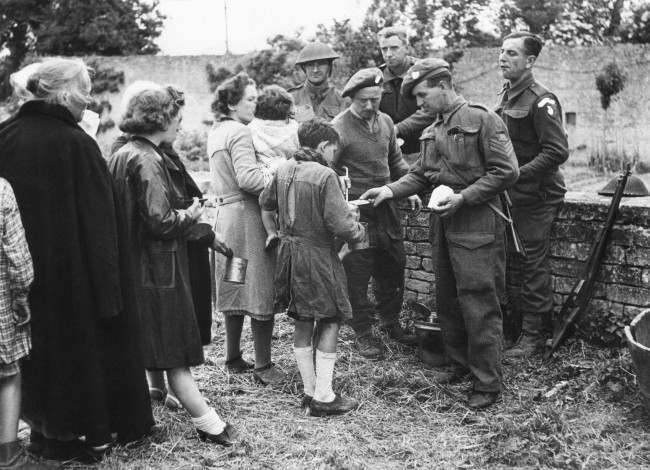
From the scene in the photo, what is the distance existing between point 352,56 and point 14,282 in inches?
535

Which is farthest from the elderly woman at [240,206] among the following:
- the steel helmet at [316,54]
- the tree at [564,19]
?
the tree at [564,19]

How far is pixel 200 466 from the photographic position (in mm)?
3885

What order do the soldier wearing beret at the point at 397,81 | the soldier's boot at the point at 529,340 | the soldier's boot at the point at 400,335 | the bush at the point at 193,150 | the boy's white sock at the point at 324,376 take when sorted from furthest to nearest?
the bush at the point at 193,150 < the soldier wearing beret at the point at 397,81 < the soldier's boot at the point at 400,335 < the soldier's boot at the point at 529,340 < the boy's white sock at the point at 324,376

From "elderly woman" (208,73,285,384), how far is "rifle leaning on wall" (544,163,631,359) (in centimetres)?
213

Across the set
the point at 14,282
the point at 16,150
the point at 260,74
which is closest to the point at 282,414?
the point at 14,282

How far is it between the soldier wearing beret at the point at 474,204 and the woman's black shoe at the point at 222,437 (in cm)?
159

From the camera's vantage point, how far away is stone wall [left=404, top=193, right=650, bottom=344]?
5.15 metres

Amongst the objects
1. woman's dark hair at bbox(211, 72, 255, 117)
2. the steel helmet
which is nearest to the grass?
woman's dark hair at bbox(211, 72, 255, 117)

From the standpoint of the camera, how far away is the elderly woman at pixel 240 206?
4.87 metres

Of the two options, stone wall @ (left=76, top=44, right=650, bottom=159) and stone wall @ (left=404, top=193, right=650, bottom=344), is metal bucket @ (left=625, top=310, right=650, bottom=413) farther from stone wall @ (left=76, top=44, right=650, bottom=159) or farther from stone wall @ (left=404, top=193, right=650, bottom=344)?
stone wall @ (left=76, top=44, right=650, bottom=159)

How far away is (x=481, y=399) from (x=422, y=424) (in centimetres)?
45

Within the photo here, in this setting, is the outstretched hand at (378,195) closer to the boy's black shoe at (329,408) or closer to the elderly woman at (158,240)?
the boy's black shoe at (329,408)

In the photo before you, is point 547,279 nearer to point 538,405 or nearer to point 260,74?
point 538,405

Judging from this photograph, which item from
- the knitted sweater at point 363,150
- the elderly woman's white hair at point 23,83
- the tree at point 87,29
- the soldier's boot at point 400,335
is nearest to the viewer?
the elderly woman's white hair at point 23,83
